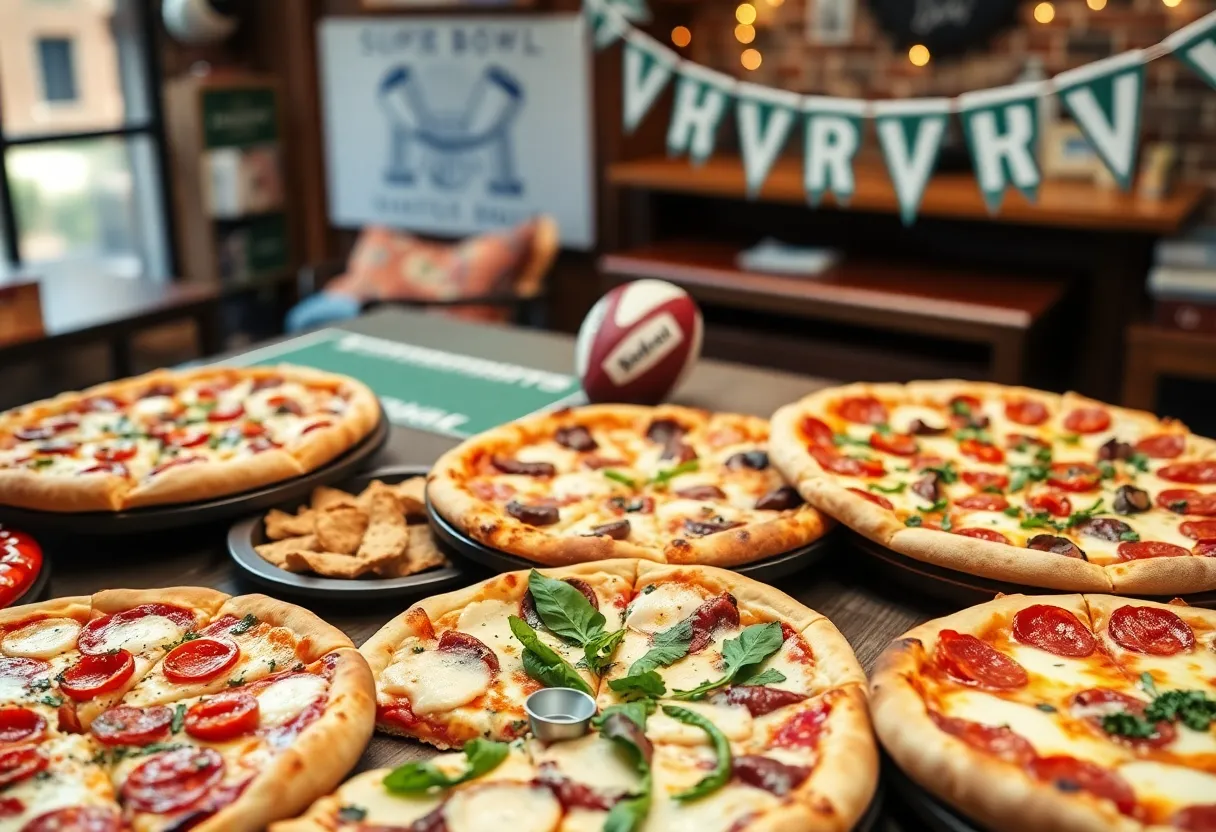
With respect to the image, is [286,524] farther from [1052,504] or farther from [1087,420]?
[1087,420]

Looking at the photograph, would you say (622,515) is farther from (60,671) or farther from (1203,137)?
(1203,137)

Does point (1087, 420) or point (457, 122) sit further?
point (457, 122)

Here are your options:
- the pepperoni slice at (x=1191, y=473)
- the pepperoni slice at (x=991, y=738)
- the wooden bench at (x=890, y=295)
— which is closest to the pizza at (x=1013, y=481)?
the pepperoni slice at (x=1191, y=473)

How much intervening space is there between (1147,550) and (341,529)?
1325 mm

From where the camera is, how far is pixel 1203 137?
4613 millimetres

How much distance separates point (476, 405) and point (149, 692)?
53.6 inches

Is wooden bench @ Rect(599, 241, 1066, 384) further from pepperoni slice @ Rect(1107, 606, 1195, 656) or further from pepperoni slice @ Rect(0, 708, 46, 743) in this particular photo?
pepperoni slice @ Rect(0, 708, 46, 743)

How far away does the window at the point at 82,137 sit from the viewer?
5.89 meters

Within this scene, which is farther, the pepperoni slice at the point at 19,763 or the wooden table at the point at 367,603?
the wooden table at the point at 367,603

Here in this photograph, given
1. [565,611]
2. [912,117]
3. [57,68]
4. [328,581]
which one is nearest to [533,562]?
[565,611]

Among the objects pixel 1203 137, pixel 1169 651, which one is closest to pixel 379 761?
pixel 1169 651

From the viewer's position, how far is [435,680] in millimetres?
1503

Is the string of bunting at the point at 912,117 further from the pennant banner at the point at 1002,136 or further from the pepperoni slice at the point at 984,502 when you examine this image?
the pepperoni slice at the point at 984,502

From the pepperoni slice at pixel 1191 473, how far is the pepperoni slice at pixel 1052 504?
0.26 meters
